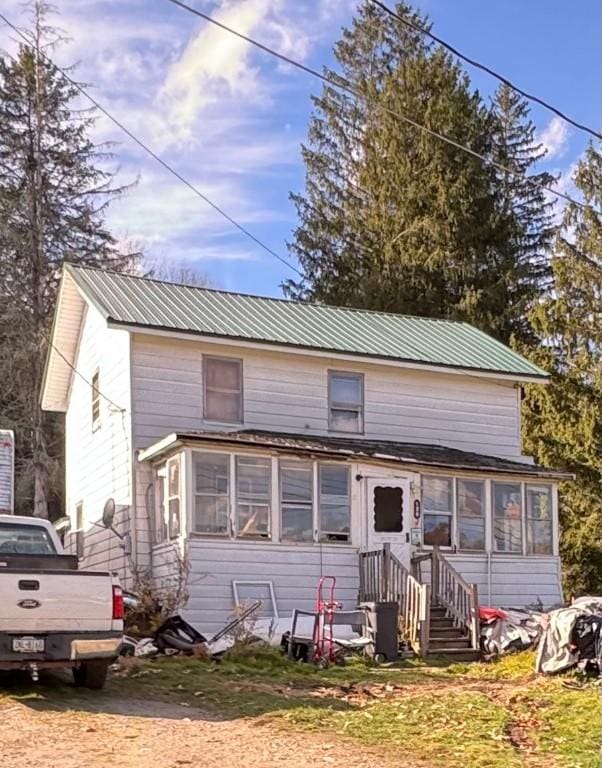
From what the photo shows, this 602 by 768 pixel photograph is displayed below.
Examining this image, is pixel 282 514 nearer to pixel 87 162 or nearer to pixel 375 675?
pixel 375 675

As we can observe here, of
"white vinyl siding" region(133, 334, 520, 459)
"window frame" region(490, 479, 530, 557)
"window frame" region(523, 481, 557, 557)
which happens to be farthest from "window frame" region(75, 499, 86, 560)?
"window frame" region(523, 481, 557, 557)

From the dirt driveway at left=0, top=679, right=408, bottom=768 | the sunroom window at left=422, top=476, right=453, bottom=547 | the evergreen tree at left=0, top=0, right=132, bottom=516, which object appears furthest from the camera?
the evergreen tree at left=0, top=0, right=132, bottom=516

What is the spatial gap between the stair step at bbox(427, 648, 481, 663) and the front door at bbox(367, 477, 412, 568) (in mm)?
2568

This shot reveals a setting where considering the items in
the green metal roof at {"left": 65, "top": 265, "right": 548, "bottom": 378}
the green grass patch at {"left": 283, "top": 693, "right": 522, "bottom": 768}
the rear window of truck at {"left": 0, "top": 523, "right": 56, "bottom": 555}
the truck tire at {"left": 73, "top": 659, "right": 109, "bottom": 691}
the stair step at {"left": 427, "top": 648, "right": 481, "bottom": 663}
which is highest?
the green metal roof at {"left": 65, "top": 265, "right": 548, "bottom": 378}

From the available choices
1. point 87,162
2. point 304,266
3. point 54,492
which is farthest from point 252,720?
point 304,266

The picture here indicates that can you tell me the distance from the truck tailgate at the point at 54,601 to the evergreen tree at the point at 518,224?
76.4 ft

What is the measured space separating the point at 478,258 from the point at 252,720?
89.4 ft

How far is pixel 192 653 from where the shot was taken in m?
12.6

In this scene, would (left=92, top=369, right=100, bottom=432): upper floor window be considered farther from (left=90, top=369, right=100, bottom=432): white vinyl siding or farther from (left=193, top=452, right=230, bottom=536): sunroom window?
(left=193, top=452, right=230, bottom=536): sunroom window

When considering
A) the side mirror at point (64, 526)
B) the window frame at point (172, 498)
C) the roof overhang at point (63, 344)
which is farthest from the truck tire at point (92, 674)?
the side mirror at point (64, 526)

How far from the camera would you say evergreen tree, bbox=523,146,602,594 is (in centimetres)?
2505

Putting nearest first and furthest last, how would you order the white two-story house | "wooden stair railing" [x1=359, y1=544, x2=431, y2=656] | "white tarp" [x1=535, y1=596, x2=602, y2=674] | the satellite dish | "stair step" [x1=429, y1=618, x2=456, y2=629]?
"white tarp" [x1=535, y1=596, x2=602, y2=674], "wooden stair railing" [x1=359, y1=544, x2=431, y2=656], "stair step" [x1=429, y1=618, x2=456, y2=629], the white two-story house, the satellite dish

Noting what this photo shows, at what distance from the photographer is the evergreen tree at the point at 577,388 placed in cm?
2505

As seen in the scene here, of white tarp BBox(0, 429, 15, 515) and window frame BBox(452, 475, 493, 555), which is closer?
white tarp BBox(0, 429, 15, 515)
